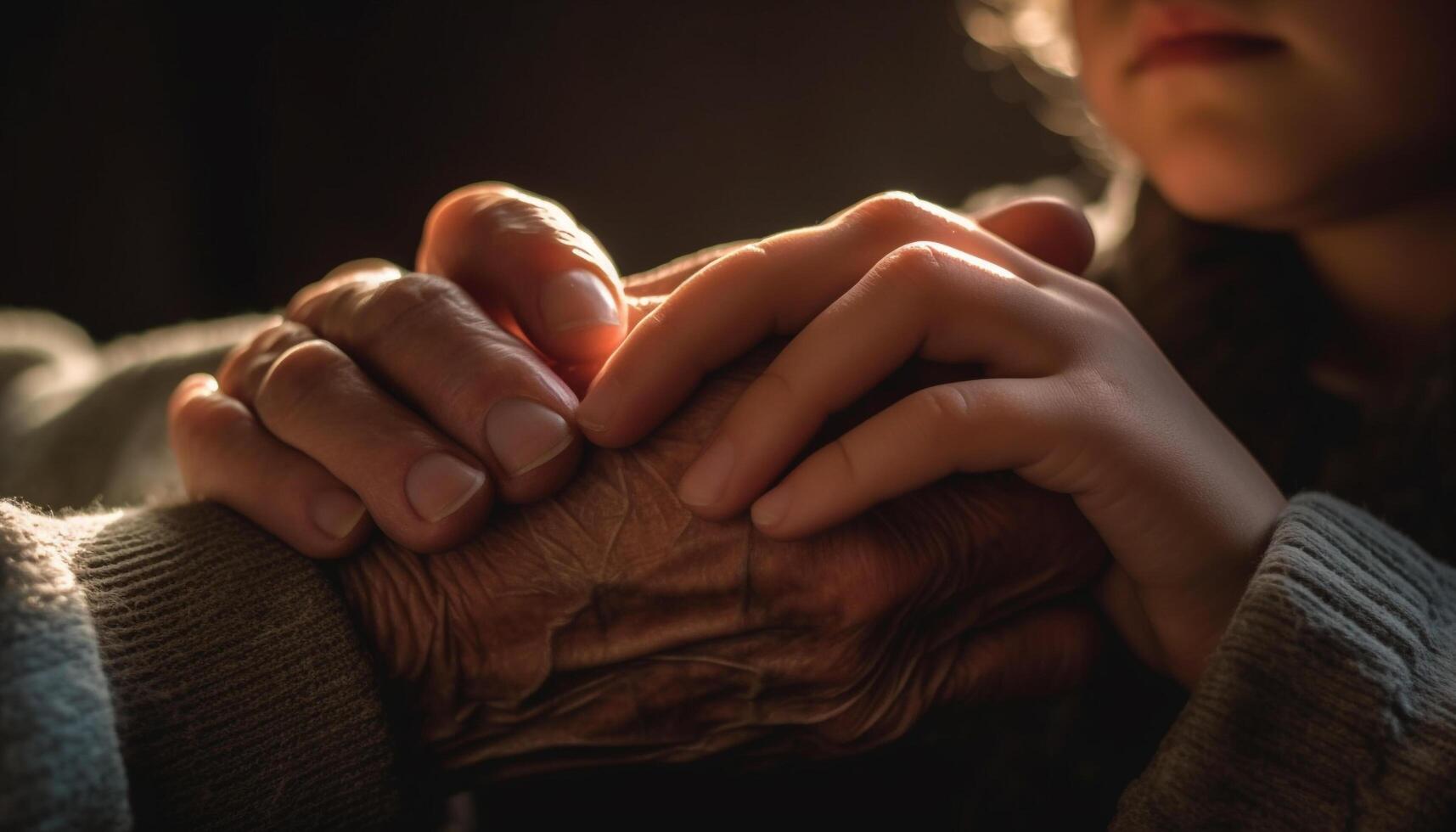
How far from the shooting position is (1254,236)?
117 centimetres

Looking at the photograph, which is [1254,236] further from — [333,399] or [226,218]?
[226,218]

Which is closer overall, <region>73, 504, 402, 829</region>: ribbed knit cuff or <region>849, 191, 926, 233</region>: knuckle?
<region>73, 504, 402, 829</region>: ribbed knit cuff

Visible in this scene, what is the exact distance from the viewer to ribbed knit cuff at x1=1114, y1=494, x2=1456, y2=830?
1.81 ft

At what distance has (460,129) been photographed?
211 cm

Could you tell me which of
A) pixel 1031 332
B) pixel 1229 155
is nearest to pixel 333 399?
pixel 1031 332

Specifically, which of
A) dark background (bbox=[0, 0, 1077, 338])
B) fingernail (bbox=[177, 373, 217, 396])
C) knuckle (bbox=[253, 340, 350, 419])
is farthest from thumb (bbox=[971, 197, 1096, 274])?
dark background (bbox=[0, 0, 1077, 338])

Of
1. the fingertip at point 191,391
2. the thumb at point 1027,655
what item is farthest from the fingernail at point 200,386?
the thumb at point 1027,655

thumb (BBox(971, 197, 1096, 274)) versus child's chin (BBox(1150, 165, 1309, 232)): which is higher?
thumb (BBox(971, 197, 1096, 274))

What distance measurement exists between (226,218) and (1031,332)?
2.16 metres

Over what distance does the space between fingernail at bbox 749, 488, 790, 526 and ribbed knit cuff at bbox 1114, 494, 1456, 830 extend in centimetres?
29

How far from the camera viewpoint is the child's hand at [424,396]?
62cm

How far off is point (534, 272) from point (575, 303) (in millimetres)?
48

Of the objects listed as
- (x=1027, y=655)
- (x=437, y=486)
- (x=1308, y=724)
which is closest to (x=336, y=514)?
(x=437, y=486)

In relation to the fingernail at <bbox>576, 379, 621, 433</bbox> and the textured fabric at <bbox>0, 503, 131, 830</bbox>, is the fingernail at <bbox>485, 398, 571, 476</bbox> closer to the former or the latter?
the fingernail at <bbox>576, 379, 621, 433</bbox>
